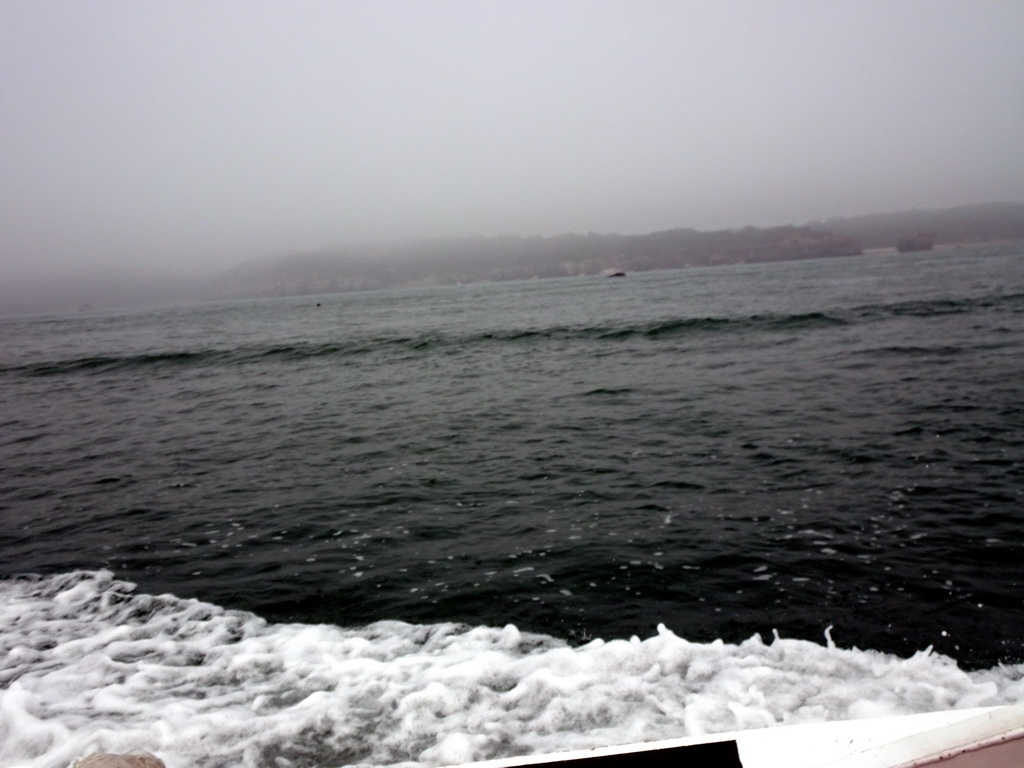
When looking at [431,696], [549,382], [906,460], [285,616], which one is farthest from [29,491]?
[906,460]

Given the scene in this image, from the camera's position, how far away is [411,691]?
17.0ft

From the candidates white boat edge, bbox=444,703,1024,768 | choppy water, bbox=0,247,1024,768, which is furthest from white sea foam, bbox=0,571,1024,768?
white boat edge, bbox=444,703,1024,768

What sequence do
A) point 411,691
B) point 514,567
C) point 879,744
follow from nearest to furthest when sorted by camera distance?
1. point 879,744
2. point 411,691
3. point 514,567

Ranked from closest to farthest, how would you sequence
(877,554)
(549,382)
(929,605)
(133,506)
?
(929,605), (877,554), (133,506), (549,382)

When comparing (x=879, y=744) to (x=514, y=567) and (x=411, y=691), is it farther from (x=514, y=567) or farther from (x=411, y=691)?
(x=514, y=567)

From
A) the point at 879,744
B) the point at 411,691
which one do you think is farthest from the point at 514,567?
the point at 879,744

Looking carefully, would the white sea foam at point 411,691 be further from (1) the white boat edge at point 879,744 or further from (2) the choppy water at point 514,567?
(1) the white boat edge at point 879,744

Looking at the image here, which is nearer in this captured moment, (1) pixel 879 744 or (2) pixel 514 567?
(1) pixel 879 744

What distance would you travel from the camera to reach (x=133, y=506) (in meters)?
10.7

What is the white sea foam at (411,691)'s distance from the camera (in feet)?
15.0

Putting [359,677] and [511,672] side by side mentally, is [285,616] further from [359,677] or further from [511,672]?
[511,672]

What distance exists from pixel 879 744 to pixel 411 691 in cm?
341

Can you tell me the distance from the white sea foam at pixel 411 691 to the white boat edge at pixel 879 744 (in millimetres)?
1661

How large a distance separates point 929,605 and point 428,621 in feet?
15.2
